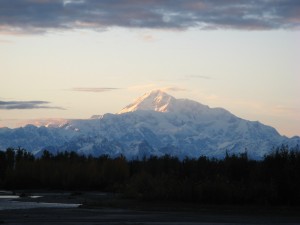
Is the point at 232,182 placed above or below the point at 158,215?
above

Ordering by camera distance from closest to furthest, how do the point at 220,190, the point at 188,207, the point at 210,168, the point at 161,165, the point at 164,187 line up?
the point at 188,207 < the point at 220,190 < the point at 164,187 < the point at 210,168 < the point at 161,165

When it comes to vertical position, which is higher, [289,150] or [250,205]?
[289,150]

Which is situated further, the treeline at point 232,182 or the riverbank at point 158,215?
the treeline at point 232,182

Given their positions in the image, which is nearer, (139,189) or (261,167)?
(261,167)

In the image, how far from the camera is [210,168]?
68312mm

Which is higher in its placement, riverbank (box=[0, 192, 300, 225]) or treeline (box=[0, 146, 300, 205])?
treeline (box=[0, 146, 300, 205])

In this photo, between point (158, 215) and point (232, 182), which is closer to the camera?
point (158, 215)

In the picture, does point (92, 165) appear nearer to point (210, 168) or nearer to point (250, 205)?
point (210, 168)

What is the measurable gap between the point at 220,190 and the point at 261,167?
3.26 metres

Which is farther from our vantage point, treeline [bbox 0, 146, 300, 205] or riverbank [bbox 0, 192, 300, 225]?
treeline [bbox 0, 146, 300, 205]

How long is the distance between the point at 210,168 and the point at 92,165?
192 feet

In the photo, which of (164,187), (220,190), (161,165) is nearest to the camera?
(220,190)

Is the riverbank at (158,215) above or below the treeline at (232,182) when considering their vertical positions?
below

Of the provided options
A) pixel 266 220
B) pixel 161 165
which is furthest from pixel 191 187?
pixel 161 165
